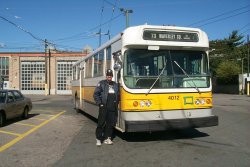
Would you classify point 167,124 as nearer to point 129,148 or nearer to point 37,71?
point 129,148

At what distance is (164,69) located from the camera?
9078 millimetres

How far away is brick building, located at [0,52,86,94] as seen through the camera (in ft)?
184

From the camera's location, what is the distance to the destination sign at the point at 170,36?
9.05m

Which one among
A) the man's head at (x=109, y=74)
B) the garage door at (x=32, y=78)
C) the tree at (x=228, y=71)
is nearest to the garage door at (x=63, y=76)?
the garage door at (x=32, y=78)

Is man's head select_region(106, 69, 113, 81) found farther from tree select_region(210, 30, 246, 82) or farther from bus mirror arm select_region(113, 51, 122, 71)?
tree select_region(210, 30, 246, 82)

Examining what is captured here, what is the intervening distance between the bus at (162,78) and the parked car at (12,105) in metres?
5.86

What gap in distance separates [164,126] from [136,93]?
3.44 ft

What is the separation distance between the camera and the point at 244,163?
6.80m

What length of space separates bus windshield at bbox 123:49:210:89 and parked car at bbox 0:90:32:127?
6.48 meters

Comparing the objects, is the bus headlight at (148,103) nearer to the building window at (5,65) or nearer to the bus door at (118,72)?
the bus door at (118,72)

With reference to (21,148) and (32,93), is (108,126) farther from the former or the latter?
(32,93)

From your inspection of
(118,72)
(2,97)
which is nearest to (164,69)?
(118,72)

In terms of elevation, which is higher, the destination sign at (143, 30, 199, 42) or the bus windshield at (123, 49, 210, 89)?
the destination sign at (143, 30, 199, 42)

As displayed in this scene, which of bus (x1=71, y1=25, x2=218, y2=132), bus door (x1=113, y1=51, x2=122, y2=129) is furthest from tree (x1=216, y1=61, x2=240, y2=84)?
bus door (x1=113, y1=51, x2=122, y2=129)
